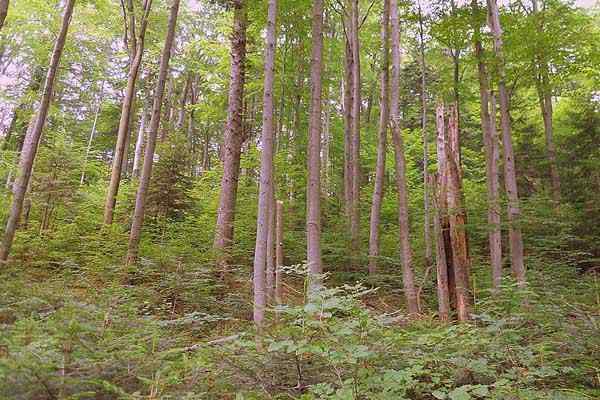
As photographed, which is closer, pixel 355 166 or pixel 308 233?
pixel 308 233

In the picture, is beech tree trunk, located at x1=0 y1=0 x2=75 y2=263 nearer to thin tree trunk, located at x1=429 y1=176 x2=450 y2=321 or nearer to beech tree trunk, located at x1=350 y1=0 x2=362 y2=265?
beech tree trunk, located at x1=350 y1=0 x2=362 y2=265

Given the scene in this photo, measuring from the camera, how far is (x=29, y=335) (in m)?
2.86

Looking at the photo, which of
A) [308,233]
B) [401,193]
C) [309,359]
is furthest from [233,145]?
[309,359]

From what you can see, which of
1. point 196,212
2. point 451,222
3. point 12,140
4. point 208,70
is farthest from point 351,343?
point 12,140

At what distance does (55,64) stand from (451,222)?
333 inches

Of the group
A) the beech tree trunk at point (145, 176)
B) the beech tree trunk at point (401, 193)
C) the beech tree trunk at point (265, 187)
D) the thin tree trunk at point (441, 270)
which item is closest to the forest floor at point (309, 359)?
the beech tree trunk at point (265, 187)

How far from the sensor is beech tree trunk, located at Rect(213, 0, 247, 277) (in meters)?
8.88

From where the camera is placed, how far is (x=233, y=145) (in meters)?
9.29

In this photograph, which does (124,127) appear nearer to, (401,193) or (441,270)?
(401,193)

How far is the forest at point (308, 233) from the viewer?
318 cm

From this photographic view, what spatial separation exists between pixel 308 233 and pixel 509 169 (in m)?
5.54

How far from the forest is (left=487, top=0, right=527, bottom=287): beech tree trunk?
2.1 inches

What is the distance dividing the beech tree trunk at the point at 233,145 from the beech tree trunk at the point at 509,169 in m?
5.74

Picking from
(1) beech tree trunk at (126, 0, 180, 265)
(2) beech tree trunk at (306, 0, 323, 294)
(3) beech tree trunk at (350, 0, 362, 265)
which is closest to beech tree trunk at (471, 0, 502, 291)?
(3) beech tree trunk at (350, 0, 362, 265)
